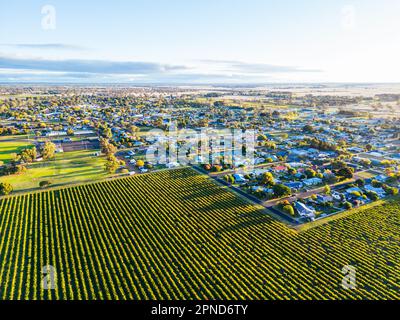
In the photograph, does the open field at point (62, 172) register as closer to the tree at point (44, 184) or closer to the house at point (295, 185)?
the tree at point (44, 184)

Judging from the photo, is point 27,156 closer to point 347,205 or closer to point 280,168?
point 280,168

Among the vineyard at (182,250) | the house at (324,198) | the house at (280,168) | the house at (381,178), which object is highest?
the house at (280,168)

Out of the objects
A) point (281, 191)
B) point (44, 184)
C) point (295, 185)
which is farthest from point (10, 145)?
point (295, 185)

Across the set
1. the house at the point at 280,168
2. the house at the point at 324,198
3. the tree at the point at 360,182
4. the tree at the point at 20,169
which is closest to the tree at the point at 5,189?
the tree at the point at 20,169

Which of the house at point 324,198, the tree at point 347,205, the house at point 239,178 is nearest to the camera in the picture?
the tree at point 347,205

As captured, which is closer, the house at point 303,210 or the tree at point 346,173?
the house at point 303,210

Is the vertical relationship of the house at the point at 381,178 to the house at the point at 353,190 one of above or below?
above
